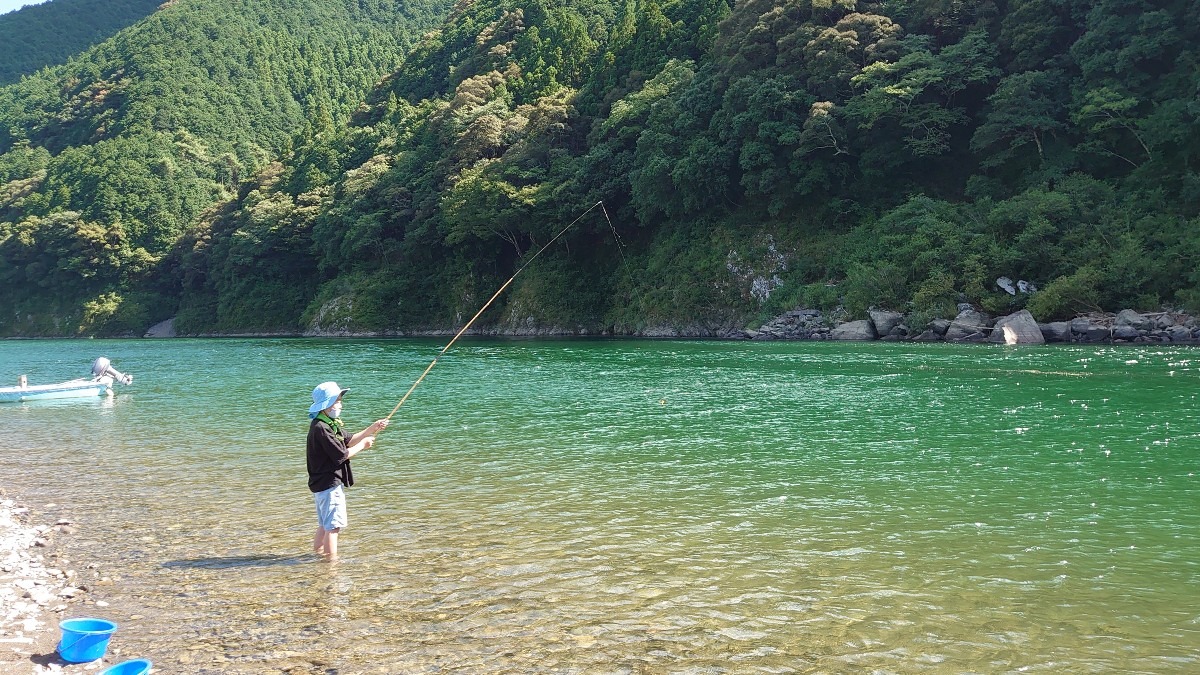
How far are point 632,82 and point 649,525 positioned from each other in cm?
6240

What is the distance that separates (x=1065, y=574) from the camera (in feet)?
24.5

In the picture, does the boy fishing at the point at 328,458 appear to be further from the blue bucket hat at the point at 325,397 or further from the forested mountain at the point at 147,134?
the forested mountain at the point at 147,134

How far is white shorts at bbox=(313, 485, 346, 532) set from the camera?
8.26 meters

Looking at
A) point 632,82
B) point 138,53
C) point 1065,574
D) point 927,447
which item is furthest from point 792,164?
point 138,53

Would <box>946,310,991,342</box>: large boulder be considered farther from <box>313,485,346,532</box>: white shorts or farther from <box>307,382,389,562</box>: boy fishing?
<box>313,485,346,532</box>: white shorts

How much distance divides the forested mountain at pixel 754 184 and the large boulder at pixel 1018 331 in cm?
121

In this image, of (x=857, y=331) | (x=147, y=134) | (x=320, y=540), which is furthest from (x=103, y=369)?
(x=147, y=134)

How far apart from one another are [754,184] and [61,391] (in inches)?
1536

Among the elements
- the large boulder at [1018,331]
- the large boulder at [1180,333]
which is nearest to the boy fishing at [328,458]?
the large boulder at [1018,331]

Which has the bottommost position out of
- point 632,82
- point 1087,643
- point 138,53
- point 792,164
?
point 1087,643

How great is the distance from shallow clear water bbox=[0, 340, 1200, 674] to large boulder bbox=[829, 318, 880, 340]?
2183cm

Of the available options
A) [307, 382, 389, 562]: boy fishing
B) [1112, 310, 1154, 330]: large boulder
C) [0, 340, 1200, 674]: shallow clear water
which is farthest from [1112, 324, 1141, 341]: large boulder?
[307, 382, 389, 562]: boy fishing

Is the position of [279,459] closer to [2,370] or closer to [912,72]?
[2,370]

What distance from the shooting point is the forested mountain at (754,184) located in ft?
131
